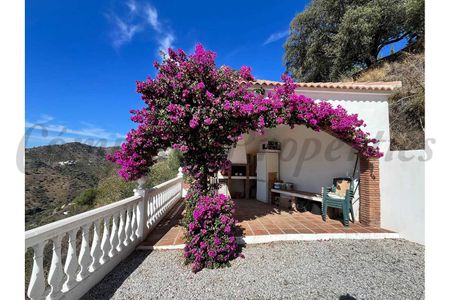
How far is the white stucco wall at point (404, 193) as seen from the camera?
5.12 m

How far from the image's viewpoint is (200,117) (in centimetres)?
422

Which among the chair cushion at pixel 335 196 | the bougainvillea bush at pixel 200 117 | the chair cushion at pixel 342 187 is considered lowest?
the chair cushion at pixel 335 196

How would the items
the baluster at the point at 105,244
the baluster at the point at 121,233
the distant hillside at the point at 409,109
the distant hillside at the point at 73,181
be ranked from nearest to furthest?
the baluster at the point at 105,244, the baluster at the point at 121,233, the distant hillside at the point at 73,181, the distant hillside at the point at 409,109

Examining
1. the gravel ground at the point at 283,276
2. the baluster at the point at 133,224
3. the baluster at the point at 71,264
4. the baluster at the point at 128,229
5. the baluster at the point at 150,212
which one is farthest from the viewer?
the baluster at the point at 150,212

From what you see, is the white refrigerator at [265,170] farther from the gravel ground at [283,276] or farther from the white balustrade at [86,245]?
the white balustrade at [86,245]

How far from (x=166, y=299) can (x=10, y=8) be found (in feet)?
16.0

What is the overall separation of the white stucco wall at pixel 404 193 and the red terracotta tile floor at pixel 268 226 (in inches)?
17.6

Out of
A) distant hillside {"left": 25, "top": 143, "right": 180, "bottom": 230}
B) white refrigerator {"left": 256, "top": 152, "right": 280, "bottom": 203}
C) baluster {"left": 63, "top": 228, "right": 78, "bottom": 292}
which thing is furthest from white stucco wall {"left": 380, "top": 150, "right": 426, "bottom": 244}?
distant hillside {"left": 25, "top": 143, "right": 180, "bottom": 230}

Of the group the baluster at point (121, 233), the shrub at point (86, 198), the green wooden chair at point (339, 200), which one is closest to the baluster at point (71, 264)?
the baluster at point (121, 233)

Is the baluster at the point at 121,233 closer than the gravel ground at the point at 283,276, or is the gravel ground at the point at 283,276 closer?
the gravel ground at the point at 283,276

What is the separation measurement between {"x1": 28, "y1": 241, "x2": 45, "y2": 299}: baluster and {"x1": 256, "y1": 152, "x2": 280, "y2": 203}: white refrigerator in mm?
8598

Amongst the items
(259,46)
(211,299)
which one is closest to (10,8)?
(211,299)

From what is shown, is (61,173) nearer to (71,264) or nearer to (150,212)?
(150,212)
